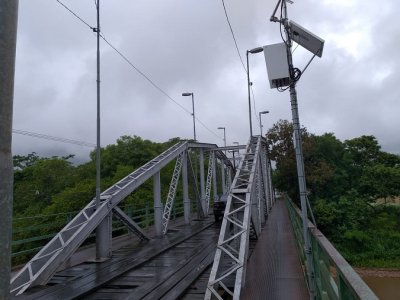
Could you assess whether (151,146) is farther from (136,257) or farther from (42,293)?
(42,293)

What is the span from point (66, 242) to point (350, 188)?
37495 millimetres

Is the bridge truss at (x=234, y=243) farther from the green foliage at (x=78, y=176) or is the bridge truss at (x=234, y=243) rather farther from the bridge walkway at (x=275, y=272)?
the green foliage at (x=78, y=176)

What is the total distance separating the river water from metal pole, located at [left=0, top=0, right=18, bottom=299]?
96.1 feet

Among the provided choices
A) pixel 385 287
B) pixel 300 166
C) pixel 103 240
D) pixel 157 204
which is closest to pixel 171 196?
pixel 157 204

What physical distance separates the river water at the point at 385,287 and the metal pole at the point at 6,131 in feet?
96.1

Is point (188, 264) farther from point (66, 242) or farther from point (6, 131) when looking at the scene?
point (6, 131)

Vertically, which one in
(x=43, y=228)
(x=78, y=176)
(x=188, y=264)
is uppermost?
(x=78, y=176)

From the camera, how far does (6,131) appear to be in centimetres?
182

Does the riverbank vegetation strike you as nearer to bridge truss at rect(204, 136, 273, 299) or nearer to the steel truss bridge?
the steel truss bridge

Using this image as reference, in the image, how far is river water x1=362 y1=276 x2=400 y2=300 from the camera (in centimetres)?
2717

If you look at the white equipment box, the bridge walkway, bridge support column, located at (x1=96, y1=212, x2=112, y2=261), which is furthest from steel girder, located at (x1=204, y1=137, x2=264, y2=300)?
bridge support column, located at (x1=96, y1=212, x2=112, y2=261)

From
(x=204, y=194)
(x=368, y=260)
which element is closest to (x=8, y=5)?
(x=204, y=194)

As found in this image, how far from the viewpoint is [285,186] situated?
3481cm

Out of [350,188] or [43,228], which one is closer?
[43,228]
